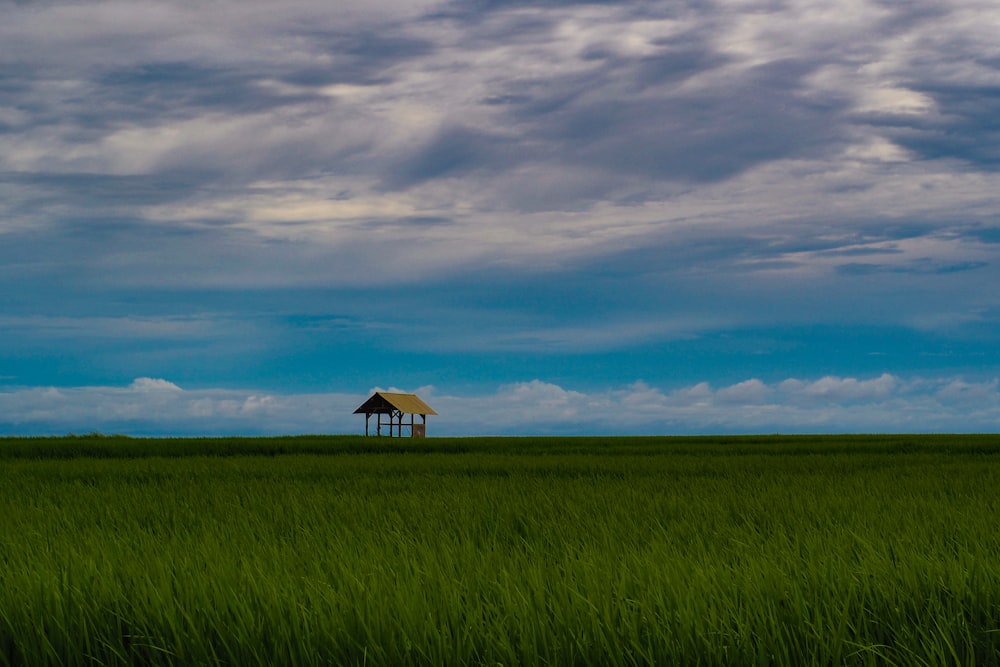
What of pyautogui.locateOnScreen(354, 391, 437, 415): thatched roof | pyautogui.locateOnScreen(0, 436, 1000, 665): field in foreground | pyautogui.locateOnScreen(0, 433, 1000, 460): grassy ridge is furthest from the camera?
pyautogui.locateOnScreen(354, 391, 437, 415): thatched roof

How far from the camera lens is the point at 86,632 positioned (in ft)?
10.5

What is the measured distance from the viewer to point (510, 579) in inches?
149

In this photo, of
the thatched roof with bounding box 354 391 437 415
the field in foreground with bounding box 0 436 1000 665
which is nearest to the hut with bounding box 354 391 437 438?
the thatched roof with bounding box 354 391 437 415

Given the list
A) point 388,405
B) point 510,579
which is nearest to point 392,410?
point 388,405

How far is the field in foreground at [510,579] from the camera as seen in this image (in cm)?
296

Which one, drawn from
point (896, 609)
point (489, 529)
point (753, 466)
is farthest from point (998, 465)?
point (896, 609)

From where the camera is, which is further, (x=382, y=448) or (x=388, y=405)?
(x=388, y=405)

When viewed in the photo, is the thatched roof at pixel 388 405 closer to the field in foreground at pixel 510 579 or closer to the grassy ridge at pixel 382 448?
the grassy ridge at pixel 382 448

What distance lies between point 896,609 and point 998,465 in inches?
545

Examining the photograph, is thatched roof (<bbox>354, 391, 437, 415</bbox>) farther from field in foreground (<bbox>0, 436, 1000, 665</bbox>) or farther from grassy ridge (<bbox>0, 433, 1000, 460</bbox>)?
field in foreground (<bbox>0, 436, 1000, 665</bbox>)

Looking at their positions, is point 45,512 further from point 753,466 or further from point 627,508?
point 753,466

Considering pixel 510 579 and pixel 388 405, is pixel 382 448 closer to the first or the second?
pixel 388 405

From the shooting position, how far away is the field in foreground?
2.96m

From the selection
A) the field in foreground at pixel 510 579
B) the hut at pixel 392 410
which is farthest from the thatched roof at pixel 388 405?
the field in foreground at pixel 510 579
